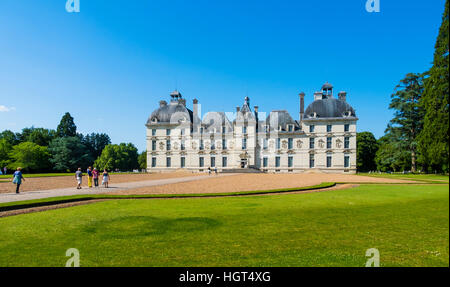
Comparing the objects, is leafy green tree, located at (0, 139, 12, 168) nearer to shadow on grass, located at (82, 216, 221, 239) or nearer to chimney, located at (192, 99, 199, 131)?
chimney, located at (192, 99, 199, 131)

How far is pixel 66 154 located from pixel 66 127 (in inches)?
630

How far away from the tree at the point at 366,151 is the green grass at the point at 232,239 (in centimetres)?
6453

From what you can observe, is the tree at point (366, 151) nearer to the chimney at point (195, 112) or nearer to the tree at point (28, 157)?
the chimney at point (195, 112)

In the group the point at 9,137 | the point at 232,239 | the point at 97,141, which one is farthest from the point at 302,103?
the point at 97,141

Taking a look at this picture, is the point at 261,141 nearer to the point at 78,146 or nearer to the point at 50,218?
the point at 78,146

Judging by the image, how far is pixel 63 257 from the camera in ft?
12.7

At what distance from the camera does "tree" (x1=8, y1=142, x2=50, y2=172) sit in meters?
52.5

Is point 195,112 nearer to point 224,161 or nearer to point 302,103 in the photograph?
point 224,161

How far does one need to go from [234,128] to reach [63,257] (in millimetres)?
52726

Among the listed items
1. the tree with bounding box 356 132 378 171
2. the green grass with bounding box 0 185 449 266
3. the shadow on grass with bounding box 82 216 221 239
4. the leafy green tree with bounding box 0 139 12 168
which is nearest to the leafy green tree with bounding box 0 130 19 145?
the leafy green tree with bounding box 0 139 12 168

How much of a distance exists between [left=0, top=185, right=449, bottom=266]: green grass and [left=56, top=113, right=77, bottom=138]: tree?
237 feet

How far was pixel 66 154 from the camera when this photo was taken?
57.1 m

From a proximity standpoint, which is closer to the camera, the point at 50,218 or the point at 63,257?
the point at 63,257
